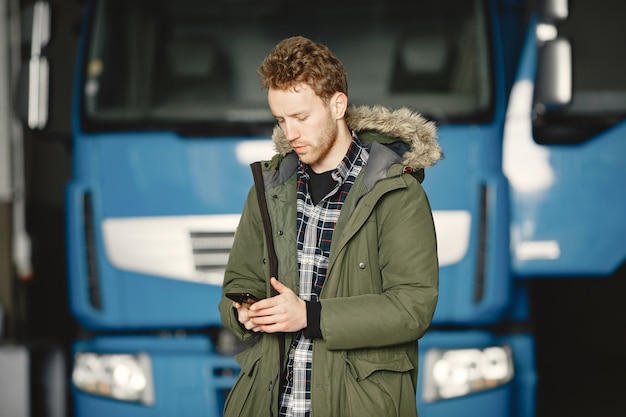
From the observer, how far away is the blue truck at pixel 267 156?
4273 mm

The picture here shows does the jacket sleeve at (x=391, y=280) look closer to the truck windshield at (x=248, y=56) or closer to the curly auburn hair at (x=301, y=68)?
the curly auburn hair at (x=301, y=68)

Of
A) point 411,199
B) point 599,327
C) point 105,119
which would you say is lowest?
point 599,327

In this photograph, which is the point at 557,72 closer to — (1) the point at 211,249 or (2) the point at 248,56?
(2) the point at 248,56

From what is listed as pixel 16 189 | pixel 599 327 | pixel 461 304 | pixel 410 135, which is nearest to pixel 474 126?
pixel 461 304

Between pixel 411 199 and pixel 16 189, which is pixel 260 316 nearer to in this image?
pixel 411 199

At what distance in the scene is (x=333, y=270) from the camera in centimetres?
223

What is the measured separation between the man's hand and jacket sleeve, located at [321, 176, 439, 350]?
0.19 feet

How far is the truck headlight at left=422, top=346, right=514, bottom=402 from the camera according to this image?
420 centimetres

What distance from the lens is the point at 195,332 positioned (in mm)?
4438

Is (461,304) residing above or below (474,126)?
below

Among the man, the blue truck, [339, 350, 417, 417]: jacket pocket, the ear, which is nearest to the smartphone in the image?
the man

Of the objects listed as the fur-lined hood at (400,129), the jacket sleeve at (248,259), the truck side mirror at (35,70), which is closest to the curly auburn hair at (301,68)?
the fur-lined hood at (400,129)

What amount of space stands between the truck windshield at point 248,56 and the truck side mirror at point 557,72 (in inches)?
12.2

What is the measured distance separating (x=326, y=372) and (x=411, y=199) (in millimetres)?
453
